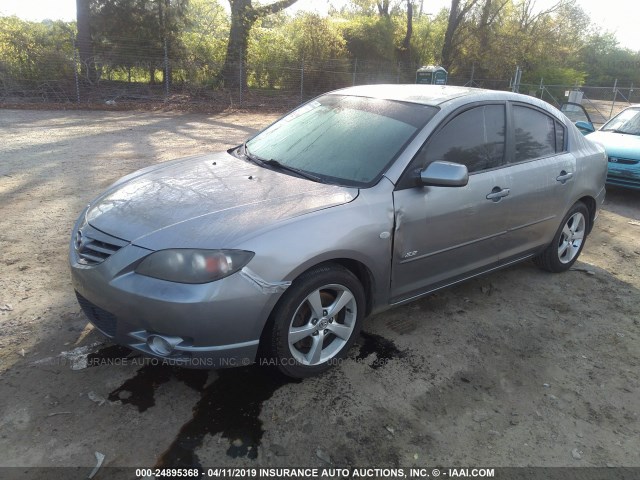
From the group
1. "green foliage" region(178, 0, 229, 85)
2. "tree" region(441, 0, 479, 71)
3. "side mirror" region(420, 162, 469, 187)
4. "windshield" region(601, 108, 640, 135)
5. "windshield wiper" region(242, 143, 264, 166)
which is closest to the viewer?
"side mirror" region(420, 162, 469, 187)

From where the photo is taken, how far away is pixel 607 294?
4.38 meters

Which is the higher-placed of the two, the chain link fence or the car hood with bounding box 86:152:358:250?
the chain link fence

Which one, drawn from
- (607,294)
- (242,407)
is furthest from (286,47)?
(242,407)

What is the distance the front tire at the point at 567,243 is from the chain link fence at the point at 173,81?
15235mm

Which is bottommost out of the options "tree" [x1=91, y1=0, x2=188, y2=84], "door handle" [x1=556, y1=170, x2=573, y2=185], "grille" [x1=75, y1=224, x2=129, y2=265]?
"grille" [x1=75, y1=224, x2=129, y2=265]

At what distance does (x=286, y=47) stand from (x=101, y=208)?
20740mm

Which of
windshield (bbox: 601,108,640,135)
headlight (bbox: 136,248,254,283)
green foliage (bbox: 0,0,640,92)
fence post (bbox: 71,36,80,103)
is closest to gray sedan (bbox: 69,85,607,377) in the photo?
headlight (bbox: 136,248,254,283)

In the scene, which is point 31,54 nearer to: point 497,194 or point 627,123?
point 627,123

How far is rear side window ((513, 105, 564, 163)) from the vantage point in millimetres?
3967

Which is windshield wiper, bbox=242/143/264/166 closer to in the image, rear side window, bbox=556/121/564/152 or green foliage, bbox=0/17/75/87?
rear side window, bbox=556/121/564/152

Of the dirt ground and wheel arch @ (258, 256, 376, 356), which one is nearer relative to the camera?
the dirt ground

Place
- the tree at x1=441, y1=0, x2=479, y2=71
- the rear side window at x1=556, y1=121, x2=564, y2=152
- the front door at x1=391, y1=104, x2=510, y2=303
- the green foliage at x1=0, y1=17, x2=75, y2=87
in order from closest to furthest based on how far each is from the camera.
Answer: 1. the front door at x1=391, y1=104, x2=510, y2=303
2. the rear side window at x1=556, y1=121, x2=564, y2=152
3. the green foliage at x1=0, y1=17, x2=75, y2=87
4. the tree at x1=441, y1=0, x2=479, y2=71

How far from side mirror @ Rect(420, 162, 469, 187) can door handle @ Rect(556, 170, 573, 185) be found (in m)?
1.64

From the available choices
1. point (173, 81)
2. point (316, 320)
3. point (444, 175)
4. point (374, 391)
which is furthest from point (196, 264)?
point (173, 81)
